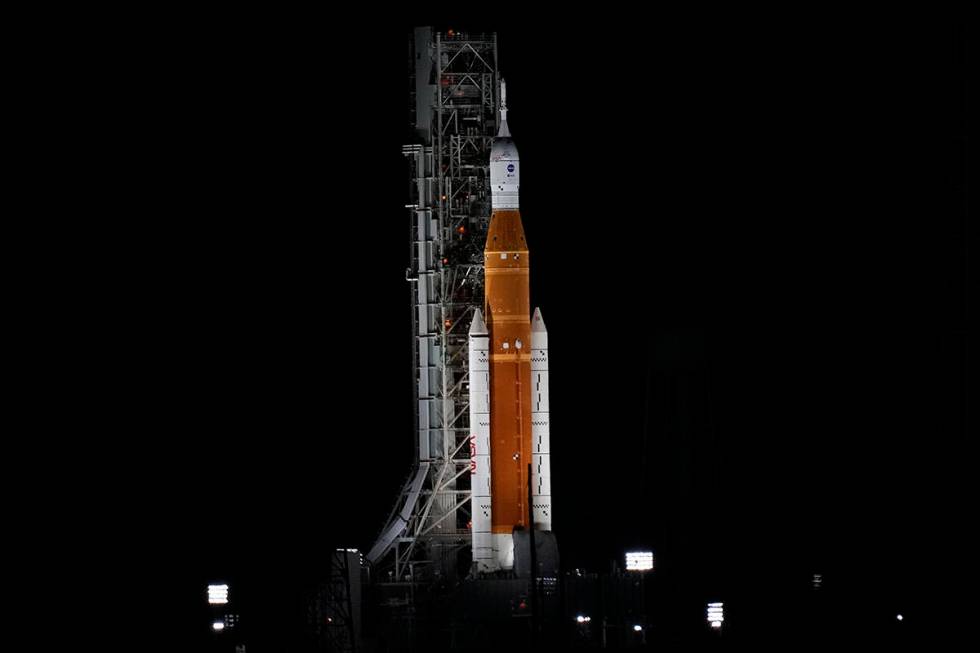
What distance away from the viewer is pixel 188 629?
51.0 meters

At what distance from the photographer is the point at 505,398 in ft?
155

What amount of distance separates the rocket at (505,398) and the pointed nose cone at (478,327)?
0.02 m

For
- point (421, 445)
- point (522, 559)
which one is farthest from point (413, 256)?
point (522, 559)

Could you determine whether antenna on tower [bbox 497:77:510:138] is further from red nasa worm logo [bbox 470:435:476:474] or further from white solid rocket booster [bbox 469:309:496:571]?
red nasa worm logo [bbox 470:435:476:474]

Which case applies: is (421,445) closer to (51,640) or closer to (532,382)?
(532,382)

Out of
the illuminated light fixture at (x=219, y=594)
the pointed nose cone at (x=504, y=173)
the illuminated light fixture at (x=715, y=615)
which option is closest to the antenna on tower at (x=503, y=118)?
the pointed nose cone at (x=504, y=173)

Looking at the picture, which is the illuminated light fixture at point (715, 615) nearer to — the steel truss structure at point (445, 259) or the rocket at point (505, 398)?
the rocket at point (505, 398)

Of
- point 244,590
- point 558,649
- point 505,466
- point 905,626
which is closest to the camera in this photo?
point 558,649

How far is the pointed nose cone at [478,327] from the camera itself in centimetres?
4697

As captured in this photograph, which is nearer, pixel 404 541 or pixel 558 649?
pixel 558 649

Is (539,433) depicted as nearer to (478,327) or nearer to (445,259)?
(478,327)

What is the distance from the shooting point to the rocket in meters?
47.1

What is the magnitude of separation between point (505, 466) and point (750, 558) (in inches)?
418

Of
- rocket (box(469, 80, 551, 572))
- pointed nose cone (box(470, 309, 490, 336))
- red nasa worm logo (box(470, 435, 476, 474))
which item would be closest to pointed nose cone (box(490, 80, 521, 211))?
rocket (box(469, 80, 551, 572))
